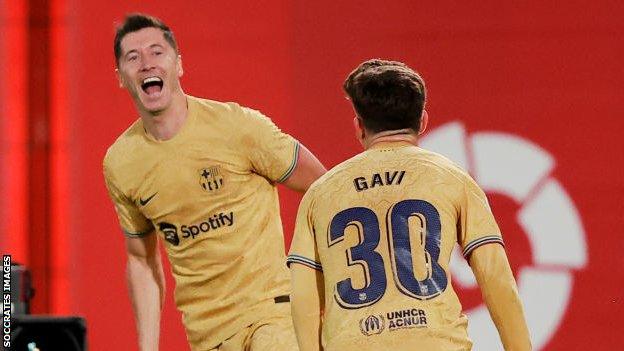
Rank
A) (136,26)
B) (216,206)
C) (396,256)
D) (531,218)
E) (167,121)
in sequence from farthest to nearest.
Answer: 1. (531,218)
2. (136,26)
3. (167,121)
4. (216,206)
5. (396,256)

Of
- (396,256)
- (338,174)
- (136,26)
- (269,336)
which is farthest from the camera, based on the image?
(136,26)

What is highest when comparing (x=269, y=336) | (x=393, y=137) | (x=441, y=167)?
(x=393, y=137)

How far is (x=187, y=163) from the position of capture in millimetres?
4438

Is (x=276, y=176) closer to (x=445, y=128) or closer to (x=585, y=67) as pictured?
(x=445, y=128)

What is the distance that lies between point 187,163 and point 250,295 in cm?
49

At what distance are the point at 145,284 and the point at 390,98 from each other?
160 centimetres

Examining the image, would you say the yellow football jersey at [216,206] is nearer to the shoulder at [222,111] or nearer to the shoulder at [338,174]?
the shoulder at [222,111]

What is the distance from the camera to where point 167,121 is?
451cm

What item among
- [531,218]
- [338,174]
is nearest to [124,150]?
[338,174]

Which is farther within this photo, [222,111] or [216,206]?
[222,111]

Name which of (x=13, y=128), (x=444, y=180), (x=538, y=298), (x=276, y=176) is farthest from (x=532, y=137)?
(x=444, y=180)

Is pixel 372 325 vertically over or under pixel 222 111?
under

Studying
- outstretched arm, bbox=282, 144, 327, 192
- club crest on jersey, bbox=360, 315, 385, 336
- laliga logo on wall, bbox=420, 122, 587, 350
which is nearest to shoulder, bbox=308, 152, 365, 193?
club crest on jersey, bbox=360, 315, 385, 336

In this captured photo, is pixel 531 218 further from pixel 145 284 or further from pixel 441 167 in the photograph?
pixel 441 167
